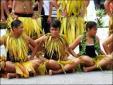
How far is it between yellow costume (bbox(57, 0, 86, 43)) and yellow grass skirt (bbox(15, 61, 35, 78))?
1879mm

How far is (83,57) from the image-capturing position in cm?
753

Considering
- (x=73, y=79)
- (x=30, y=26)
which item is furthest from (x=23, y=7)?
(x=73, y=79)

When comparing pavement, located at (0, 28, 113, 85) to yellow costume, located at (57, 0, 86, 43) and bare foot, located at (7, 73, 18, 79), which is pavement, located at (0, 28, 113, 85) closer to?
bare foot, located at (7, 73, 18, 79)

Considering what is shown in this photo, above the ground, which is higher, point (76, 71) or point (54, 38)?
point (54, 38)

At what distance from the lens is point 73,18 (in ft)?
30.0

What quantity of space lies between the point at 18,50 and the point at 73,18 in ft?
6.34

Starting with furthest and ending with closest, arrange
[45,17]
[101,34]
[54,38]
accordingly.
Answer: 1. [101,34]
2. [45,17]
3. [54,38]

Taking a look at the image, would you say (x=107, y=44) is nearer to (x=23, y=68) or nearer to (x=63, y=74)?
(x=63, y=74)

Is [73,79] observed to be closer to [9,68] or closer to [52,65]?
[52,65]

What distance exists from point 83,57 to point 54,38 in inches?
22.0

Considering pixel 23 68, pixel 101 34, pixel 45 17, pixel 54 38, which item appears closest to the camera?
pixel 23 68

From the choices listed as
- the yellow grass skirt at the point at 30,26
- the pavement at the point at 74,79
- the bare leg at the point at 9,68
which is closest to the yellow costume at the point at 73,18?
the yellow grass skirt at the point at 30,26

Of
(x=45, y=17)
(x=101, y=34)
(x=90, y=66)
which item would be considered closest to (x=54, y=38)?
(x=90, y=66)

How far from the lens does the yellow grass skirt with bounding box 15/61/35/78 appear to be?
722 centimetres
